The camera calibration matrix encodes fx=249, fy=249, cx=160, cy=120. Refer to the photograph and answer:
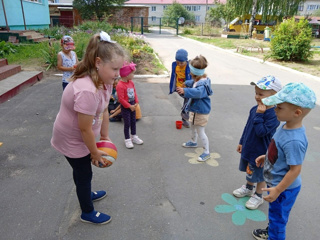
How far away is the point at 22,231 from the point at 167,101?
4767mm

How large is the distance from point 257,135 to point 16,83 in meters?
6.80

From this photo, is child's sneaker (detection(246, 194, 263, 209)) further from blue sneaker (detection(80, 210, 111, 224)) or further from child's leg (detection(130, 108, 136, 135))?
child's leg (detection(130, 108, 136, 135))

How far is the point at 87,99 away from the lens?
5.71 ft

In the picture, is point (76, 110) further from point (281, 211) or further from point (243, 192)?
point (243, 192)

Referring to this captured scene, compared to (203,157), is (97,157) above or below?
above

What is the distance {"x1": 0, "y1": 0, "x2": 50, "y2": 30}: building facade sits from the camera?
14.2m

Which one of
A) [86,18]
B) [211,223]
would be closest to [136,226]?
[211,223]

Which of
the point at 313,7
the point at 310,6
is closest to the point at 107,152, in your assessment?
the point at 310,6

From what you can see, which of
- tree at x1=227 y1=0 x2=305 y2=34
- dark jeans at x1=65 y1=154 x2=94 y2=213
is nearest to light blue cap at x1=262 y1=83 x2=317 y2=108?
dark jeans at x1=65 y1=154 x2=94 y2=213

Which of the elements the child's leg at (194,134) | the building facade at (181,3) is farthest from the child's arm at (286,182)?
the building facade at (181,3)

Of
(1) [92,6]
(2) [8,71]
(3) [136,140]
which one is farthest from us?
(1) [92,6]

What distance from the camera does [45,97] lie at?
644 centimetres

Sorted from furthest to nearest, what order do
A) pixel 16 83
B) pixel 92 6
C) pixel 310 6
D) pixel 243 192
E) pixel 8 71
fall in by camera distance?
pixel 310 6, pixel 92 6, pixel 8 71, pixel 16 83, pixel 243 192

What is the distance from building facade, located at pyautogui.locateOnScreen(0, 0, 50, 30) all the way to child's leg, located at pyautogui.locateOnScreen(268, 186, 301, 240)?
51.6 feet
